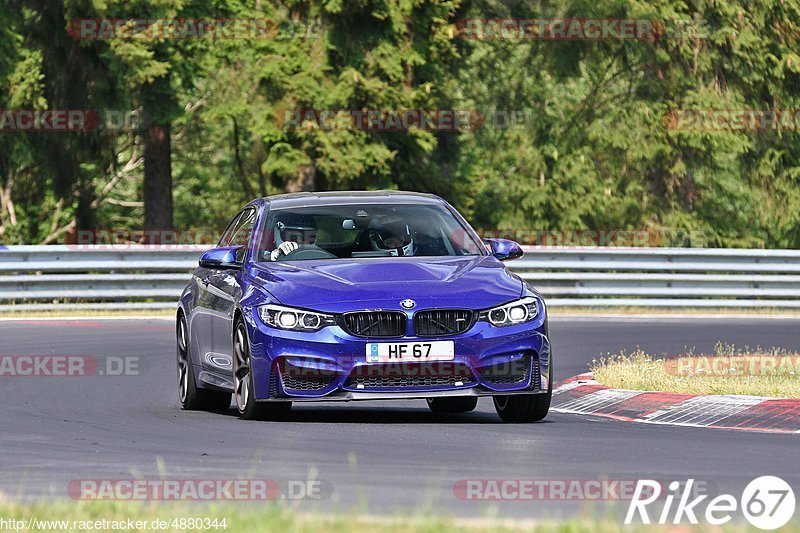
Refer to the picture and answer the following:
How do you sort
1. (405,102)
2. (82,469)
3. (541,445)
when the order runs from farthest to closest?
1. (405,102)
2. (541,445)
3. (82,469)

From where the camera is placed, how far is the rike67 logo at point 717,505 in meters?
7.10

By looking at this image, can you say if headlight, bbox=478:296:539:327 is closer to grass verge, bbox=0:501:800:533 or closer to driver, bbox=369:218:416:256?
driver, bbox=369:218:416:256

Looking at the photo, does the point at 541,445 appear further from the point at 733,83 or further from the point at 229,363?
the point at 733,83

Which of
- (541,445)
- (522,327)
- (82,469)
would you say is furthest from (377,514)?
(522,327)

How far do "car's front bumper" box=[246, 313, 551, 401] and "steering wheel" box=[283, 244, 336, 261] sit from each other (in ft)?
3.10

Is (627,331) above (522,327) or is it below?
below

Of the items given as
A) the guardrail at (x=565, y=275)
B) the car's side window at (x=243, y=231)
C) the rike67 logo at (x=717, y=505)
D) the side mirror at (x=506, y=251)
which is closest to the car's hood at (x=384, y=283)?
the side mirror at (x=506, y=251)

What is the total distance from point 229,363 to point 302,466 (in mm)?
3136

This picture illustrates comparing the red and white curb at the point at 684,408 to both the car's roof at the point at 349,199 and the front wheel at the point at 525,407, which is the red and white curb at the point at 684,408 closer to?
the front wheel at the point at 525,407

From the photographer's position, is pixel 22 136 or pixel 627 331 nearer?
pixel 627 331

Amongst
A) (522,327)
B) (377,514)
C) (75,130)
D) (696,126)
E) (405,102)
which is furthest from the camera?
(696,126)

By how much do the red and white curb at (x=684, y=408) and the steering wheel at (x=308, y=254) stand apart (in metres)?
2.38

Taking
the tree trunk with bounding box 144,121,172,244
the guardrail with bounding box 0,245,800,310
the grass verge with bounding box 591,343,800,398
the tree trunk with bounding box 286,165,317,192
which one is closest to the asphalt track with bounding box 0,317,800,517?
the grass verge with bounding box 591,343,800,398

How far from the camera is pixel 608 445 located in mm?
10078
